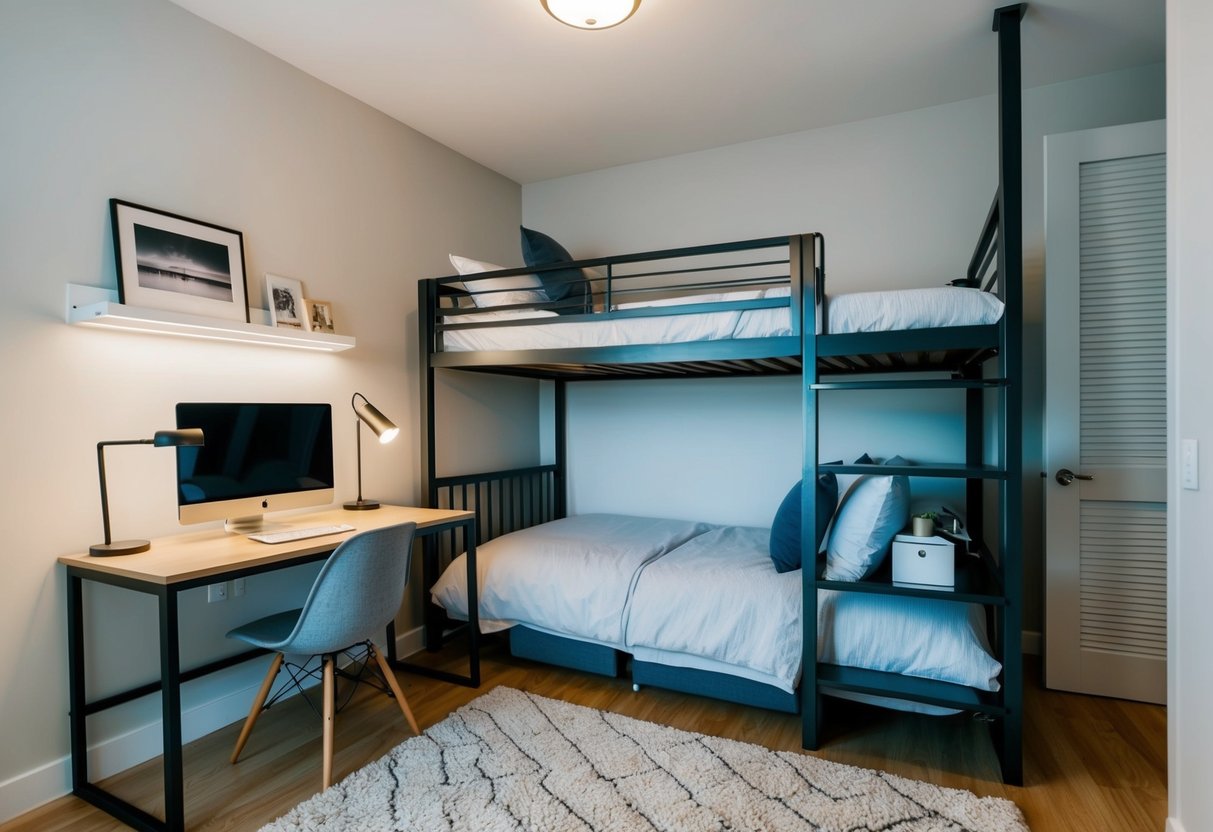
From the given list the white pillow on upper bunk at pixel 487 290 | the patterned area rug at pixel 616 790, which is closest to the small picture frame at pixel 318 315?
the white pillow on upper bunk at pixel 487 290

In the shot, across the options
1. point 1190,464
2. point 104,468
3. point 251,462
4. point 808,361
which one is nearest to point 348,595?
point 251,462

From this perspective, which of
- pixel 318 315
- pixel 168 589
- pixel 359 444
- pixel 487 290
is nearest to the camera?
pixel 168 589

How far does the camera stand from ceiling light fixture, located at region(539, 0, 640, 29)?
1941mm

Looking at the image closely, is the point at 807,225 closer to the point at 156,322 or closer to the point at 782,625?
the point at 782,625

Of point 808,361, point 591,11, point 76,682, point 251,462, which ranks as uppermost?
point 591,11

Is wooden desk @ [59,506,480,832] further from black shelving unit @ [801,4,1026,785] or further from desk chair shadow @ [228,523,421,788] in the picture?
black shelving unit @ [801,4,1026,785]

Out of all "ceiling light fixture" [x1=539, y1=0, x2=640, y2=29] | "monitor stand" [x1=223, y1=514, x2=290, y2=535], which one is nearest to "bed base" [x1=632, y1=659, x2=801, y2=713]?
"monitor stand" [x1=223, y1=514, x2=290, y2=535]

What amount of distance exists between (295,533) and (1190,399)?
2.47 m

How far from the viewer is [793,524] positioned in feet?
7.68

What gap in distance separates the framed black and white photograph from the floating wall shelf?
0.18 feet

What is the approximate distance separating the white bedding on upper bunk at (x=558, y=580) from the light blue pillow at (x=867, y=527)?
0.78 metres

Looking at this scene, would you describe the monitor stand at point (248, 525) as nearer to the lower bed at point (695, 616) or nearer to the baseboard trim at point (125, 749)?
the baseboard trim at point (125, 749)

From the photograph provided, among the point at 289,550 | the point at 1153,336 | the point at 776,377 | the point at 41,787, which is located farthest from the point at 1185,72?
the point at 41,787

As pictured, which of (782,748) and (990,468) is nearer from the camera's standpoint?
(990,468)
